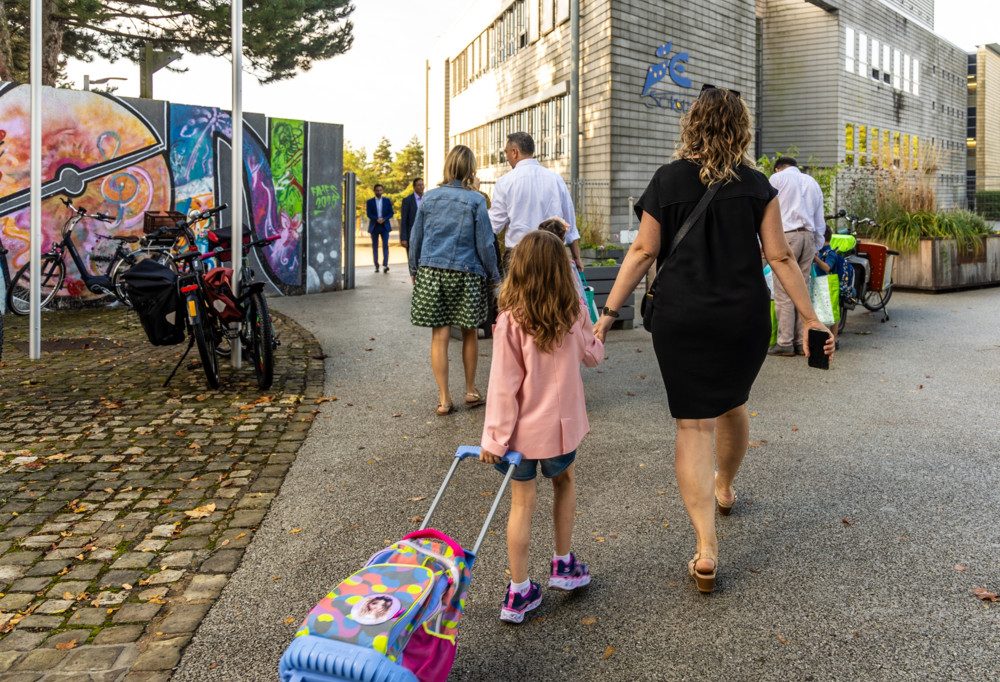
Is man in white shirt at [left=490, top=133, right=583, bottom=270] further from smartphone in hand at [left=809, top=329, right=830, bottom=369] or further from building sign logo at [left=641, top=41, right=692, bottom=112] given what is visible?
building sign logo at [left=641, top=41, right=692, bottom=112]

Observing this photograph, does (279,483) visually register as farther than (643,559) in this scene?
Yes

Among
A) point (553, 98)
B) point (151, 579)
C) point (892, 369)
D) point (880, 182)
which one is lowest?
point (151, 579)

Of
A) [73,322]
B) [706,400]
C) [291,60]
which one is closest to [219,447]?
[706,400]

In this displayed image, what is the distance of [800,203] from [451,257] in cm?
401

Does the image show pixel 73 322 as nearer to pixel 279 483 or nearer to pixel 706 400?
pixel 279 483

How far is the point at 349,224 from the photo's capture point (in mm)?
16078

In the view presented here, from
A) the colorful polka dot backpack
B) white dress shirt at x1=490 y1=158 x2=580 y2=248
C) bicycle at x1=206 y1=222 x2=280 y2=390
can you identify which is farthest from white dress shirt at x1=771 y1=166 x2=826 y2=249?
the colorful polka dot backpack

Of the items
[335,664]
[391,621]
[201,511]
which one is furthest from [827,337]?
[201,511]

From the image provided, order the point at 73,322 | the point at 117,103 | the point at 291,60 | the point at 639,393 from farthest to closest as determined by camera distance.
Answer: the point at 291,60
the point at 117,103
the point at 73,322
the point at 639,393

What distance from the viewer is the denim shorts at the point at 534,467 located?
3.43 metres

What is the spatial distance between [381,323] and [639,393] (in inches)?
201

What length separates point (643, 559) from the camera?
402 centimetres

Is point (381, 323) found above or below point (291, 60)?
below

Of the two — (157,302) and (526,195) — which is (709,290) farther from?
(157,302)
